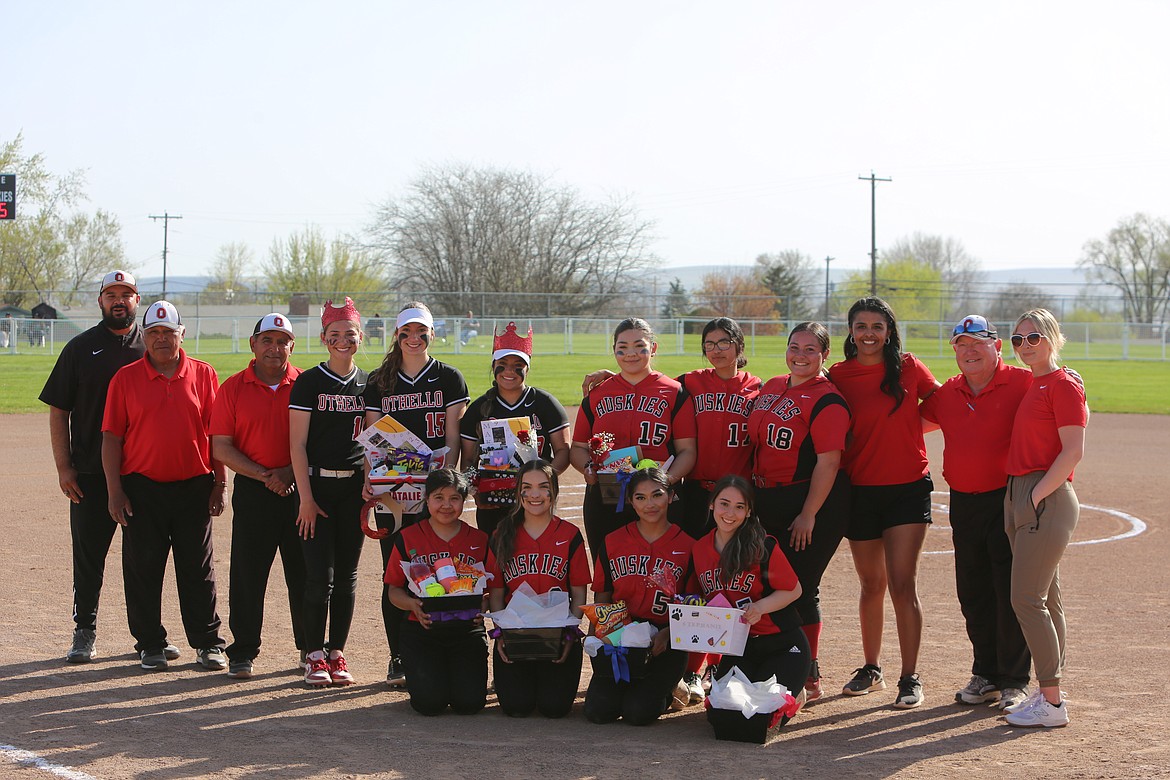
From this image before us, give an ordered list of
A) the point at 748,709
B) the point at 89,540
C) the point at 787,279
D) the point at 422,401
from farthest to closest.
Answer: the point at 787,279 → the point at 89,540 → the point at 422,401 → the point at 748,709

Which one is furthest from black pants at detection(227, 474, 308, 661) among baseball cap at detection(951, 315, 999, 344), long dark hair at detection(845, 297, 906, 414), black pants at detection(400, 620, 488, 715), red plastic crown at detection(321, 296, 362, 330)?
baseball cap at detection(951, 315, 999, 344)

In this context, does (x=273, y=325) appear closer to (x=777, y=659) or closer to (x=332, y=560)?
(x=332, y=560)

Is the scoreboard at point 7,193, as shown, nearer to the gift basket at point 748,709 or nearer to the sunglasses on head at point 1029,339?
the gift basket at point 748,709

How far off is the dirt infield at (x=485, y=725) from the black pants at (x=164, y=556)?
0.77ft

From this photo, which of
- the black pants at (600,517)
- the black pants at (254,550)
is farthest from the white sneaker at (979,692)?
the black pants at (254,550)

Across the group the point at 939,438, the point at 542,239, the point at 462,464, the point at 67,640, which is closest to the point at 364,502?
the point at 462,464

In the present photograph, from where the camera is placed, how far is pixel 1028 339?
5.11 metres

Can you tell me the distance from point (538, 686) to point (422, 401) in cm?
153

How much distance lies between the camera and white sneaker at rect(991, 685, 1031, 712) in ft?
17.6

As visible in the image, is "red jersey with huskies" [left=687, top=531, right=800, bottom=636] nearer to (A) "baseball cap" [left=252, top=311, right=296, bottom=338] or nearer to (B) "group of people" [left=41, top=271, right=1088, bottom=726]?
(B) "group of people" [left=41, top=271, right=1088, bottom=726]

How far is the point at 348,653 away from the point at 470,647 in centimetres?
132

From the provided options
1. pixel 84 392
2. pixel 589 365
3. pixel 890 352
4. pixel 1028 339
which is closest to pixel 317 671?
pixel 84 392

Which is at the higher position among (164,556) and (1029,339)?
(1029,339)

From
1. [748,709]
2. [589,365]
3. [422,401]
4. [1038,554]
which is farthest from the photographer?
[589,365]
